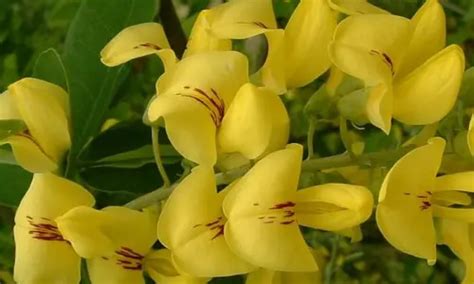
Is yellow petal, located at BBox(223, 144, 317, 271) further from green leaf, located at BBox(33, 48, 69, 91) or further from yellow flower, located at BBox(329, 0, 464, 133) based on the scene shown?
green leaf, located at BBox(33, 48, 69, 91)

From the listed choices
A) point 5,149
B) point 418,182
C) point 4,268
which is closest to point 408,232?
point 418,182

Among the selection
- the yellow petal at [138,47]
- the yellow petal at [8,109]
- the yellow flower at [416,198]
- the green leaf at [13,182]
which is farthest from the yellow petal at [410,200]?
the green leaf at [13,182]

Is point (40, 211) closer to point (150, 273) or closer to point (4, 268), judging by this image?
point (150, 273)

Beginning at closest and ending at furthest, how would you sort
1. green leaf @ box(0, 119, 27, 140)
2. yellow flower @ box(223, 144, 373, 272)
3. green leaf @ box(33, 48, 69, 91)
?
yellow flower @ box(223, 144, 373, 272) < green leaf @ box(0, 119, 27, 140) < green leaf @ box(33, 48, 69, 91)

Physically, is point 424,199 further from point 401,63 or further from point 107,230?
point 107,230

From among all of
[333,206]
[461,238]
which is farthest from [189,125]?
[461,238]

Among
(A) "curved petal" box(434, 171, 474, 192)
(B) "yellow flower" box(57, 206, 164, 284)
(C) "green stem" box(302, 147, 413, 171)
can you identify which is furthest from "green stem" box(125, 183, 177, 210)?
(A) "curved petal" box(434, 171, 474, 192)


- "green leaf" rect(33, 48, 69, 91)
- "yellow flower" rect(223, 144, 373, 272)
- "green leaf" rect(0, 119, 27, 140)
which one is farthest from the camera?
"green leaf" rect(33, 48, 69, 91)
